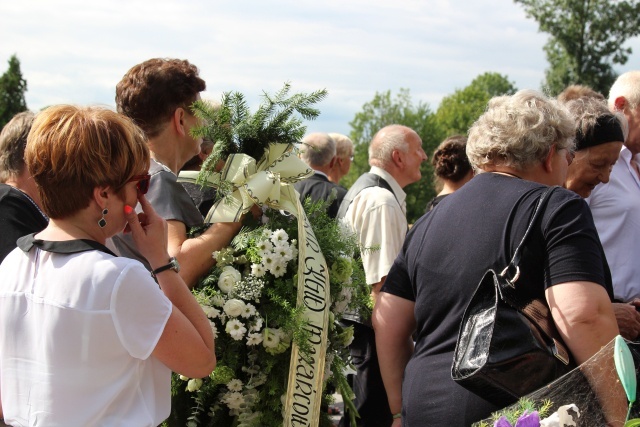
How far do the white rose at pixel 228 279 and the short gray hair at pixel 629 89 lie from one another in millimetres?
2452

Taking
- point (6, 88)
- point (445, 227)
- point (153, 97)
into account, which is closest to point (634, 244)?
point (445, 227)

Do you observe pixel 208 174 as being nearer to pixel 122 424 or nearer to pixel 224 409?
pixel 224 409

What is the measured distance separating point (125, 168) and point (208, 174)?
871mm

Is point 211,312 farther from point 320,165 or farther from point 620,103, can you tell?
point 320,165

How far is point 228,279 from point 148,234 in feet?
2.13

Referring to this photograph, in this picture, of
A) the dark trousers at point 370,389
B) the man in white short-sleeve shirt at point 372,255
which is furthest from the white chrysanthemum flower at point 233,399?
the dark trousers at point 370,389

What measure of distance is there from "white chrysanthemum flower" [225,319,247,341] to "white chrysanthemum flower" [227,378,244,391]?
0.16m

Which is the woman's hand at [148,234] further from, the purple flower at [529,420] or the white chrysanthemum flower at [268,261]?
the purple flower at [529,420]

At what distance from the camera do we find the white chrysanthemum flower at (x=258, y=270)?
2814 mm

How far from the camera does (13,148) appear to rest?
345 centimetres

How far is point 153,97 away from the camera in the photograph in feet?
10.2

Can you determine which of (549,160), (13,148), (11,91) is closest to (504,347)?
(549,160)

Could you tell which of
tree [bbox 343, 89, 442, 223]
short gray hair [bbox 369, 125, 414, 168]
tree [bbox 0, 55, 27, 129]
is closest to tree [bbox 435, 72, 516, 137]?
tree [bbox 343, 89, 442, 223]

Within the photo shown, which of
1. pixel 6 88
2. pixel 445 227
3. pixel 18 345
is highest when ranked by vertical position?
pixel 445 227
